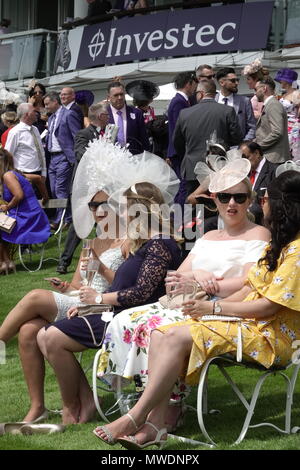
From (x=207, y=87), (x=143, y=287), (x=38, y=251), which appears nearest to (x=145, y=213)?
(x=143, y=287)

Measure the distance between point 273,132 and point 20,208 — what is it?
3247 mm

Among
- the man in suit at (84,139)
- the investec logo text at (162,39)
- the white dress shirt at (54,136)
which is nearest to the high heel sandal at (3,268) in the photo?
the man in suit at (84,139)

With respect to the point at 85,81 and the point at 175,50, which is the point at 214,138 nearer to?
the point at 175,50

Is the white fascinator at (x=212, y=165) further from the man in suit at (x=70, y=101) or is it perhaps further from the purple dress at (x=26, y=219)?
the man in suit at (x=70, y=101)

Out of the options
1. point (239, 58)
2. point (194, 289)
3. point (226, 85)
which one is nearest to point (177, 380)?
point (194, 289)

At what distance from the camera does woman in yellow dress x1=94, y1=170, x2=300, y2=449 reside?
16.5ft

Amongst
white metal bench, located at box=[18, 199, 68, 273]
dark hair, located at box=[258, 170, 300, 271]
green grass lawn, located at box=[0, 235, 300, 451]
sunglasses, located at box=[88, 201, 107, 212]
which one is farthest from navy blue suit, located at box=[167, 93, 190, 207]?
dark hair, located at box=[258, 170, 300, 271]

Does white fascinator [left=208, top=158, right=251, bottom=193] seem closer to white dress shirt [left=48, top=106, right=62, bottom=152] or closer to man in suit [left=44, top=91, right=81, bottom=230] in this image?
man in suit [left=44, top=91, right=81, bottom=230]

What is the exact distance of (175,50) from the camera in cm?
1972

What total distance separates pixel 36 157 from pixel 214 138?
13.3 ft

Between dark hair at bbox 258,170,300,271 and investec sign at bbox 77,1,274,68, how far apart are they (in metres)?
12.8

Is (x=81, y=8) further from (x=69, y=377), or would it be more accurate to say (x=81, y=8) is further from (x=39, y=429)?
(x=39, y=429)

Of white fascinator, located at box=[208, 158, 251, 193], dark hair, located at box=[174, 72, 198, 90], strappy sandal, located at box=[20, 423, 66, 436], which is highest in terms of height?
dark hair, located at box=[174, 72, 198, 90]

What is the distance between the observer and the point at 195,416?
5.88m
